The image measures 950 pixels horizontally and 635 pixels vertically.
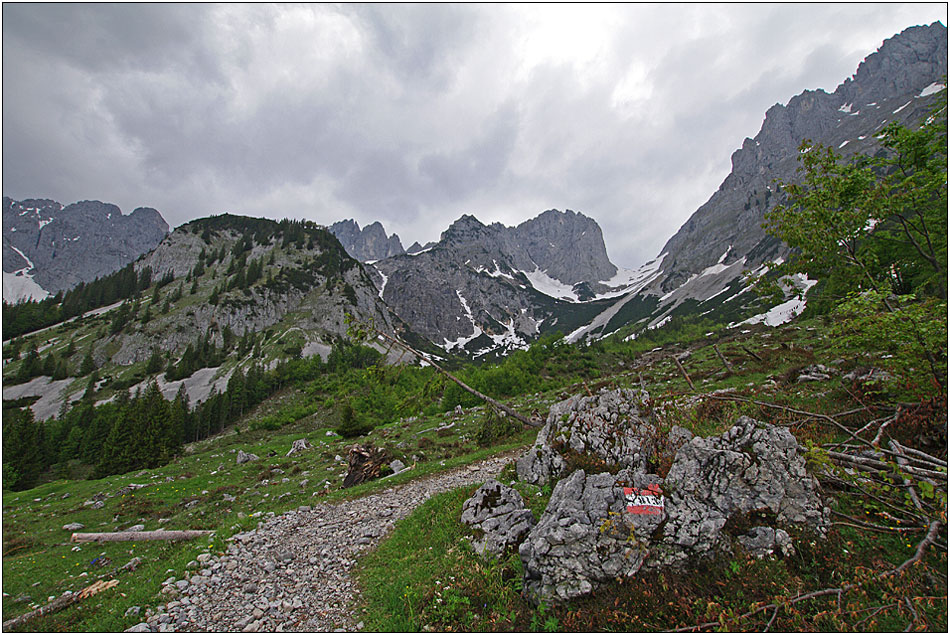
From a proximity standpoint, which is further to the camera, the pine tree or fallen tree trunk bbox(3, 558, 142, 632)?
the pine tree

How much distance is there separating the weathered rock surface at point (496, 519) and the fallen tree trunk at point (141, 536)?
29.3 ft

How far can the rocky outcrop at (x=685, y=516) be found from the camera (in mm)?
5703

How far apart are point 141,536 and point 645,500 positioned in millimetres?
16519

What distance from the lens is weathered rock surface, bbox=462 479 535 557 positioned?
300 inches

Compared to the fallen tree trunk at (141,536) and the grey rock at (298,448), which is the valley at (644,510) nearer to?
the fallen tree trunk at (141,536)

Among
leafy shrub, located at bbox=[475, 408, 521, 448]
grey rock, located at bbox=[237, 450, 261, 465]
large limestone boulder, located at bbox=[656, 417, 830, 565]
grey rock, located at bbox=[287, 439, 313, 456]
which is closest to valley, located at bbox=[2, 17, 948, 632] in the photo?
large limestone boulder, located at bbox=[656, 417, 830, 565]

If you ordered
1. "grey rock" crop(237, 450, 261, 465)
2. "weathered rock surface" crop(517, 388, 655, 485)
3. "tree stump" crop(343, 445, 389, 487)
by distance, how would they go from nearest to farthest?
"weathered rock surface" crop(517, 388, 655, 485)
"tree stump" crop(343, 445, 389, 487)
"grey rock" crop(237, 450, 261, 465)

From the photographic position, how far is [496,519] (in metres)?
8.61

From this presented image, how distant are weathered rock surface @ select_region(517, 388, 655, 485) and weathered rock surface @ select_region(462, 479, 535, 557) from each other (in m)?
2.11

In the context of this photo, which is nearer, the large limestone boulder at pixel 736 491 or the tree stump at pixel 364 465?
the large limestone boulder at pixel 736 491

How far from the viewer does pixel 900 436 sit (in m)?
7.68

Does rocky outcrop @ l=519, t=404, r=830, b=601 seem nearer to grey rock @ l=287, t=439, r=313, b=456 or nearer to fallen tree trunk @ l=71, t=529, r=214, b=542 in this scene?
fallen tree trunk @ l=71, t=529, r=214, b=542

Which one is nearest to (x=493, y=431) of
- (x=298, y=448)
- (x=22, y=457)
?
(x=298, y=448)

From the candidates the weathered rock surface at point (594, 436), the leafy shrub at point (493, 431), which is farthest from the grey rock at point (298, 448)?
the weathered rock surface at point (594, 436)
